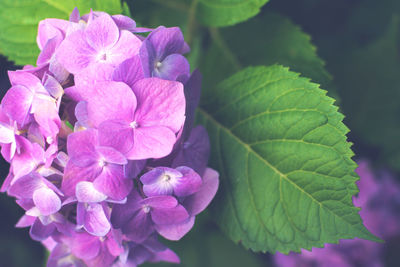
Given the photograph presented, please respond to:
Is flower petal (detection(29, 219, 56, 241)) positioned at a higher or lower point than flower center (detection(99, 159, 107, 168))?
lower

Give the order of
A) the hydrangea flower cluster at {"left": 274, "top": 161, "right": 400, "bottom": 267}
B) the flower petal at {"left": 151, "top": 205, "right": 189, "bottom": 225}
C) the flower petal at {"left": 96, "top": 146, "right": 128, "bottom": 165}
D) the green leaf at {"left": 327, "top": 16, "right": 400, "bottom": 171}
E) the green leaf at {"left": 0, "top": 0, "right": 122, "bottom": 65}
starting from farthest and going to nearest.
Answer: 1. the green leaf at {"left": 327, "top": 16, "right": 400, "bottom": 171}
2. the hydrangea flower cluster at {"left": 274, "top": 161, "right": 400, "bottom": 267}
3. the green leaf at {"left": 0, "top": 0, "right": 122, "bottom": 65}
4. the flower petal at {"left": 151, "top": 205, "right": 189, "bottom": 225}
5. the flower petal at {"left": 96, "top": 146, "right": 128, "bottom": 165}

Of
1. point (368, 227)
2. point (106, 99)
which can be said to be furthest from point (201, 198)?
point (368, 227)

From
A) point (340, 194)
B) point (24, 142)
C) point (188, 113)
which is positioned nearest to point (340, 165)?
point (340, 194)

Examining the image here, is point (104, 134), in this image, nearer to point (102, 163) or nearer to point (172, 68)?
point (102, 163)

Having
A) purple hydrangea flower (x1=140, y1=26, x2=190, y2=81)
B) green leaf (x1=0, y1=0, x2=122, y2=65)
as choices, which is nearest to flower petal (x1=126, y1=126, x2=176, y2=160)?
purple hydrangea flower (x1=140, y1=26, x2=190, y2=81)

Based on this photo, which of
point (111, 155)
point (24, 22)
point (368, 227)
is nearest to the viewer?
point (111, 155)

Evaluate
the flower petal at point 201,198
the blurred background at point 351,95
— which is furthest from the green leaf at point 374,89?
the flower petal at point 201,198

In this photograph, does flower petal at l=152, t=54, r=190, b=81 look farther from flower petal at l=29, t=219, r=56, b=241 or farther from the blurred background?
the blurred background
